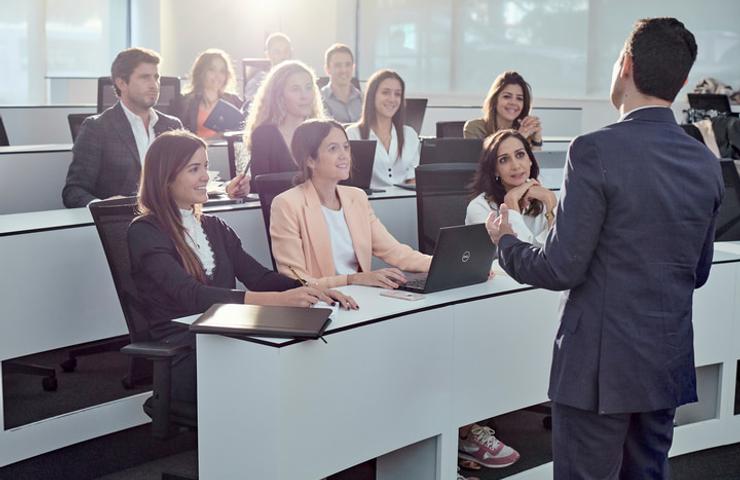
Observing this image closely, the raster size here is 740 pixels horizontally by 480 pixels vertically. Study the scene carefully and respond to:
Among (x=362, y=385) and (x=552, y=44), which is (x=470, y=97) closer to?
(x=552, y=44)

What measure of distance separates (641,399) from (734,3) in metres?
8.58

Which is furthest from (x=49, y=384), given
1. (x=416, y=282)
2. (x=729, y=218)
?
(x=729, y=218)

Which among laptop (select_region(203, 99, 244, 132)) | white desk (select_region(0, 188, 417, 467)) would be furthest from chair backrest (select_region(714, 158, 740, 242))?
laptop (select_region(203, 99, 244, 132))

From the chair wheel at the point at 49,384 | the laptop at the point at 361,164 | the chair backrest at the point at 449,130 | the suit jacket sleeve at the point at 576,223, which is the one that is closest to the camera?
the suit jacket sleeve at the point at 576,223

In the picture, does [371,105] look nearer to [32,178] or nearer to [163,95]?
[32,178]

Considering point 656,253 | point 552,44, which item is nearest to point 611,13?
point 552,44

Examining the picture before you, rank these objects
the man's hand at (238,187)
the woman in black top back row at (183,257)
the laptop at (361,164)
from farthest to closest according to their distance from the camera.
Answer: the laptop at (361,164) < the man's hand at (238,187) < the woman in black top back row at (183,257)

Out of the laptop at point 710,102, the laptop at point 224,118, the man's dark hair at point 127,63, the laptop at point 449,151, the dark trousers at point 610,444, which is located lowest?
the dark trousers at point 610,444

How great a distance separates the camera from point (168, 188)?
114 inches

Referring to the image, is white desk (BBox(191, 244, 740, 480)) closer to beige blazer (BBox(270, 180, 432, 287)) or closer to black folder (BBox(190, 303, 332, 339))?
black folder (BBox(190, 303, 332, 339))

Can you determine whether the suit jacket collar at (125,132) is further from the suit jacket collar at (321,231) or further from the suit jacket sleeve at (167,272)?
the suit jacket sleeve at (167,272)

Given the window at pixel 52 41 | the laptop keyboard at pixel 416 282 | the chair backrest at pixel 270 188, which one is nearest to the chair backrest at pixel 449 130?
the chair backrest at pixel 270 188

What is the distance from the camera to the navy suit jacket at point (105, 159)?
4141mm

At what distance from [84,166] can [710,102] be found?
5254 millimetres
